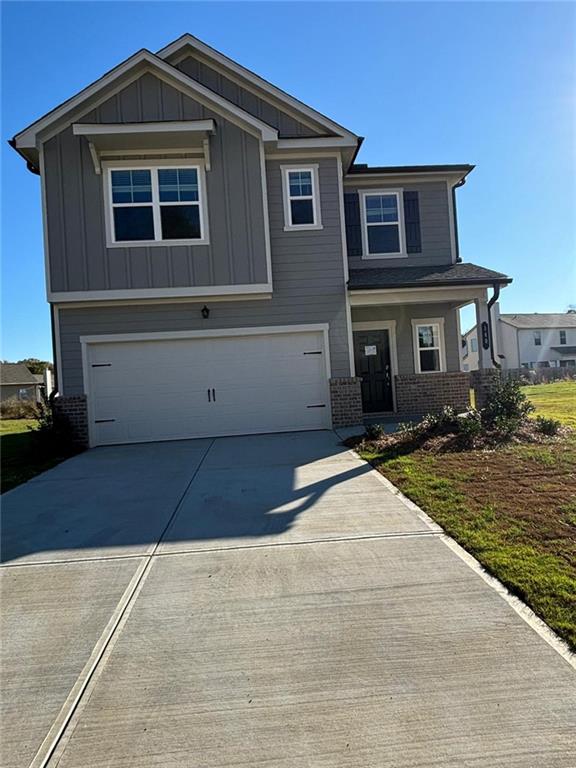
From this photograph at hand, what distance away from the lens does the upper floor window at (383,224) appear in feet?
42.7

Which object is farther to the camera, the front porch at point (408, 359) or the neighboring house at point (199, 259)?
the front porch at point (408, 359)

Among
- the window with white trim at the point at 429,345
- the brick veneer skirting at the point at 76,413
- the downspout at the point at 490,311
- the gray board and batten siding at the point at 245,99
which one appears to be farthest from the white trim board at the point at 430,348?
the brick veneer skirting at the point at 76,413

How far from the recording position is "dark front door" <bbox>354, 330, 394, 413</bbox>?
13.4 meters

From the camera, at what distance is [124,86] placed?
35.1 ft

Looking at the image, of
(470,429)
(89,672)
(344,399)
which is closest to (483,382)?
(344,399)

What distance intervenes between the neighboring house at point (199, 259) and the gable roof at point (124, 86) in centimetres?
3

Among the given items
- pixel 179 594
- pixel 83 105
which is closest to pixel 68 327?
pixel 83 105

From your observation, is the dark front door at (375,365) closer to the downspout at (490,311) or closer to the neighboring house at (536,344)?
the downspout at (490,311)

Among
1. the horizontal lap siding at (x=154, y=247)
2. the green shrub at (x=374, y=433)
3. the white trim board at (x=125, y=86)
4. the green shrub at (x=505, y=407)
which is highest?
the white trim board at (x=125, y=86)

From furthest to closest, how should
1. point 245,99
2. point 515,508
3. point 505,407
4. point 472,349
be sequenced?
point 472,349
point 245,99
point 505,407
point 515,508

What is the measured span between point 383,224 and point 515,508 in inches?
390

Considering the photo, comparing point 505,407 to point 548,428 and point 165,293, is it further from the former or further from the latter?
point 165,293

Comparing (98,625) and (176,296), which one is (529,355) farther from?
(98,625)

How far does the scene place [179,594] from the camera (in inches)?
141
